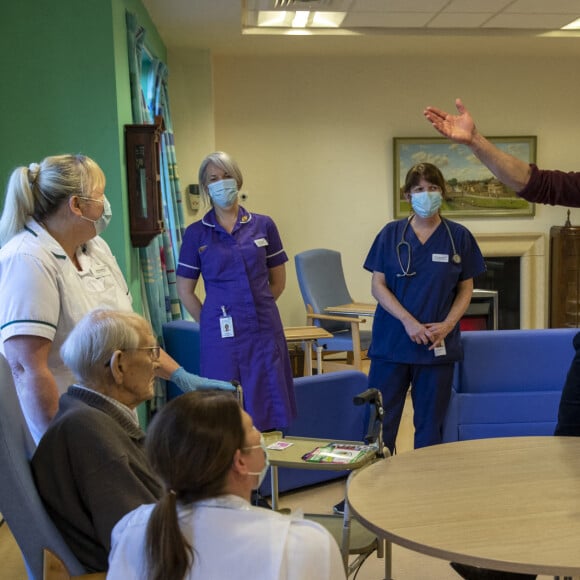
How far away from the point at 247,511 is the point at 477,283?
618 centimetres

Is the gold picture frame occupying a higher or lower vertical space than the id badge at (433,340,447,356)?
higher

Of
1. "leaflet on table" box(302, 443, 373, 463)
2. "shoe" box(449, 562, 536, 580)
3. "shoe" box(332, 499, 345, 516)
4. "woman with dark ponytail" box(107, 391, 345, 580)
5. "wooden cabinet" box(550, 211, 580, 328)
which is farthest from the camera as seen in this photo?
"wooden cabinet" box(550, 211, 580, 328)

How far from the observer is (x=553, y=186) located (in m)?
2.15

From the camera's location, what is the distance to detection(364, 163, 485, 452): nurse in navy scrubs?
10.1ft

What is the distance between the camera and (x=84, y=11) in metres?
3.22

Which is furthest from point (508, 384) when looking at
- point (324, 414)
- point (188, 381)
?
point (188, 381)

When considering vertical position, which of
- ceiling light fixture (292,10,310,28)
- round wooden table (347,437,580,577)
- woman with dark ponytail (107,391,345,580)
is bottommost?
round wooden table (347,437,580,577)

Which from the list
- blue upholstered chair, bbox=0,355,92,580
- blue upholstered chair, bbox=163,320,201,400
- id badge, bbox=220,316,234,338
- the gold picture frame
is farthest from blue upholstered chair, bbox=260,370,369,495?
the gold picture frame

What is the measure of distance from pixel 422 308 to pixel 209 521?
2112mm

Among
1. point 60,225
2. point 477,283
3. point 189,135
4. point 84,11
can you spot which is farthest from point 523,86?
point 60,225

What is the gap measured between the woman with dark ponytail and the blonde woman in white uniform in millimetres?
814

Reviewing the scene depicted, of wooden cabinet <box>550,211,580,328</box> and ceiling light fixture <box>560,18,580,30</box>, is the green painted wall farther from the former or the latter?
wooden cabinet <box>550,211,580,328</box>

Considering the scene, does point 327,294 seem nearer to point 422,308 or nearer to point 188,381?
point 422,308

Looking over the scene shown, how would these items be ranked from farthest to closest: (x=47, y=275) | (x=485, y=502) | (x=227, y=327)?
(x=227, y=327) < (x=47, y=275) < (x=485, y=502)
